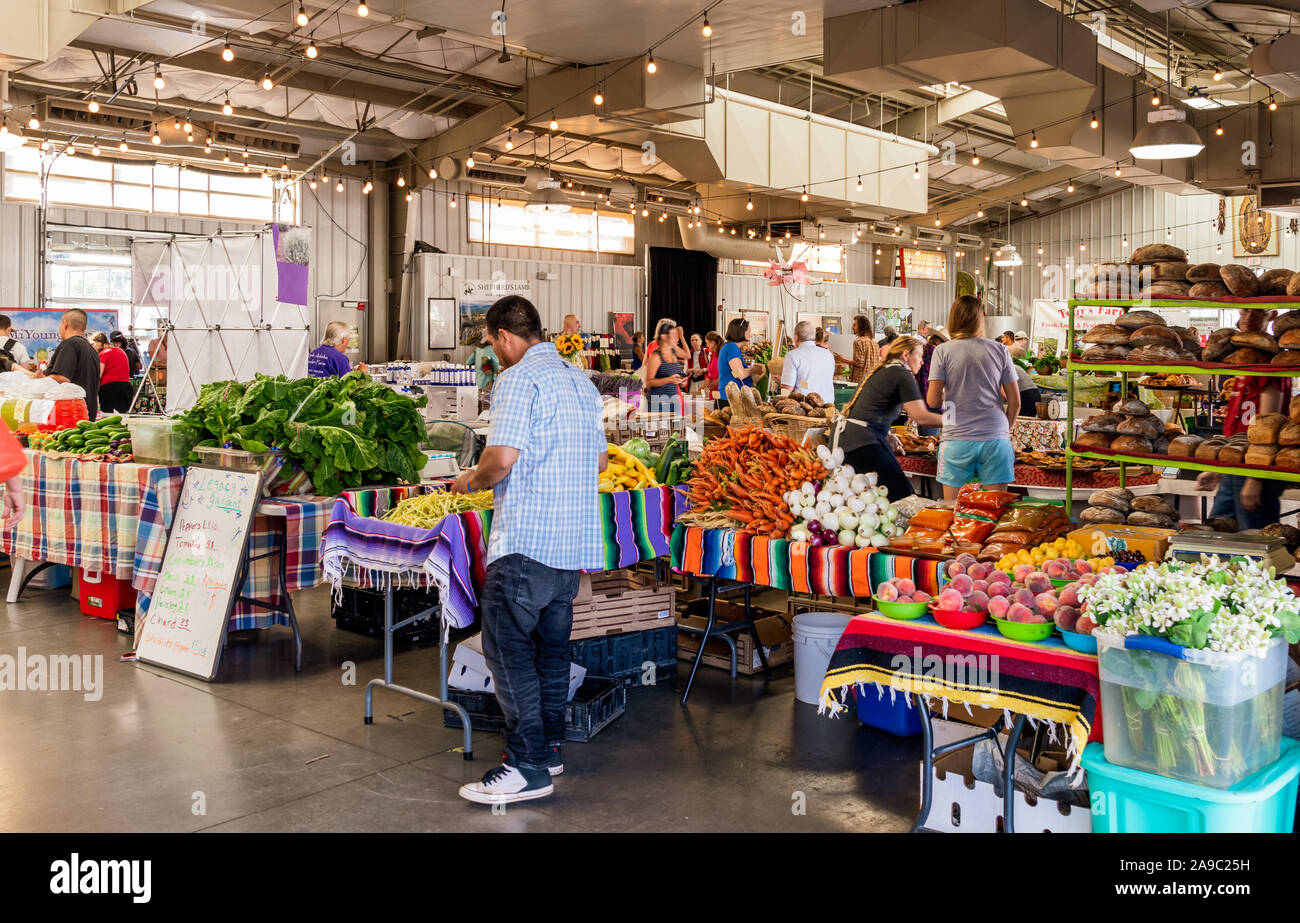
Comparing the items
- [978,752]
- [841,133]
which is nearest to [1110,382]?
[841,133]

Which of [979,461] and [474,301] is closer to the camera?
[979,461]

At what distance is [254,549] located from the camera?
5707 millimetres

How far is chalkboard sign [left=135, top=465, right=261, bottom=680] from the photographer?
207 inches

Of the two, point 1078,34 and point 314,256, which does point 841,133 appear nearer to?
point 1078,34

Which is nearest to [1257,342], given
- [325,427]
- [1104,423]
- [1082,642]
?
[1104,423]

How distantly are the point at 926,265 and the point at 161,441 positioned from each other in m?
24.5

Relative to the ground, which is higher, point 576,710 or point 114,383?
point 114,383

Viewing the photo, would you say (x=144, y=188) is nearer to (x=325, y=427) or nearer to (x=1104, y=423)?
(x=325, y=427)

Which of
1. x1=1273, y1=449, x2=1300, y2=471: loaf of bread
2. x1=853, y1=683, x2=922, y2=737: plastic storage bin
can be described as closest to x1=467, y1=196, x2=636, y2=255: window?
x1=853, y1=683, x2=922, y2=737: plastic storage bin

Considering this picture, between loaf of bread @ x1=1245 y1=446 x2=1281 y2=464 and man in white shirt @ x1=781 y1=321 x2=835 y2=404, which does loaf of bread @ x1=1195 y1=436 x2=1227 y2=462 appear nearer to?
loaf of bread @ x1=1245 y1=446 x2=1281 y2=464

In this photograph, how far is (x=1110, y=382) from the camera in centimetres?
1134

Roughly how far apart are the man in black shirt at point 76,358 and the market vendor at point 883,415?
6431mm

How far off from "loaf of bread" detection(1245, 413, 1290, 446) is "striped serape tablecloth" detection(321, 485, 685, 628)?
8.17 ft

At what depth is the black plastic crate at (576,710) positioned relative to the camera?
450cm
